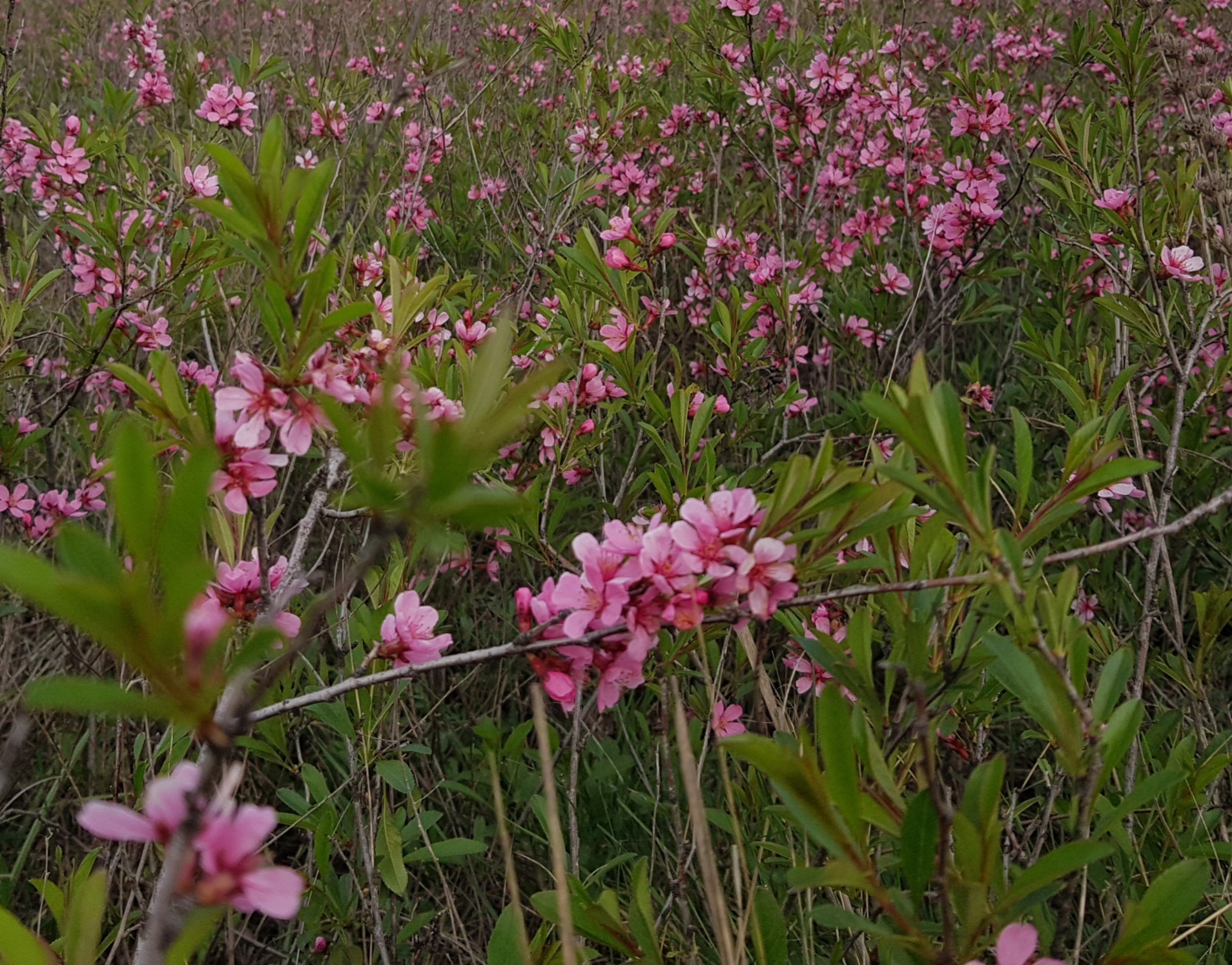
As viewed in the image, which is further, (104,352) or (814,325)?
(814,325)

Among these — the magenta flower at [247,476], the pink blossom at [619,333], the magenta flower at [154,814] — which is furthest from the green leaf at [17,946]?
the pink blossom at [619,333]

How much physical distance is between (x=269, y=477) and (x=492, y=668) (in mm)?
1619

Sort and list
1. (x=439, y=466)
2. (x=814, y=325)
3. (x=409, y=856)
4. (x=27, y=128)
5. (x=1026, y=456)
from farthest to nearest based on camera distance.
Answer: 1. (x=814, y=325)
2. (x=27, y=128)
3. (x=409, y=856)
4. (x=1026, y=456)
5. (x=439, y=466)

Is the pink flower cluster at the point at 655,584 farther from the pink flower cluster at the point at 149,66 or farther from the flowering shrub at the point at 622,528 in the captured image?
the pink flower cluster at the point at 149,66

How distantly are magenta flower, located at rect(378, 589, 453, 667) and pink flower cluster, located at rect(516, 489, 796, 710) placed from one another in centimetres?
17

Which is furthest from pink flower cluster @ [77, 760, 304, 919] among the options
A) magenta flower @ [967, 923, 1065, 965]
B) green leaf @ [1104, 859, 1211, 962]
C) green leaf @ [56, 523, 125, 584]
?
green leaf @ [1104, 859, 1211, 962]

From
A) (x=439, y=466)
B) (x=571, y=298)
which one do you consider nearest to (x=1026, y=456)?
(x=439, y=466)

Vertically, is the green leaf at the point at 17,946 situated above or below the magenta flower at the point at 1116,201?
below

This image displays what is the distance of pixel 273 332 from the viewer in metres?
0.85

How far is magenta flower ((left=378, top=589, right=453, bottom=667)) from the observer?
0.95 metres

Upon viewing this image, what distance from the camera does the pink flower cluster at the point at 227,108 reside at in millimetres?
2496

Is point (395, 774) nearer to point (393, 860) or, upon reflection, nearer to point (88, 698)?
point (393, 860)

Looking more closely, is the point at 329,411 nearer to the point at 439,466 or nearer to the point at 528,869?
the point at 439,466

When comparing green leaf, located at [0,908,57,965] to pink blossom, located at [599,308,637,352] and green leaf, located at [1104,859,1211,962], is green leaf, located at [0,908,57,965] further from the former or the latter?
pink blossom, located at [599,308,637,352]
